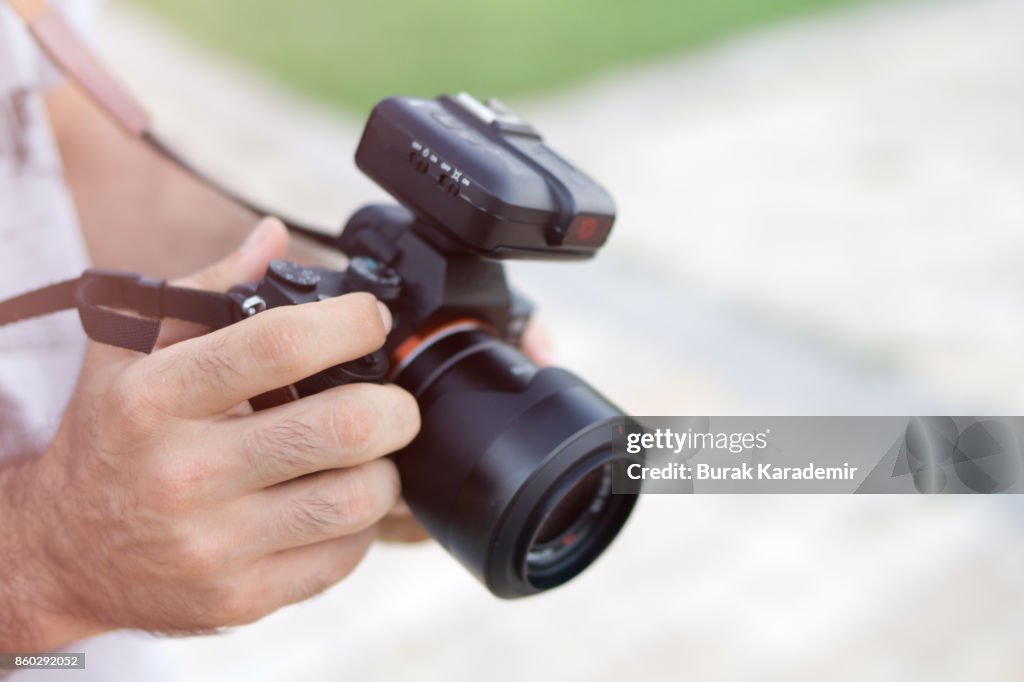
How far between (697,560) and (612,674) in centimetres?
39

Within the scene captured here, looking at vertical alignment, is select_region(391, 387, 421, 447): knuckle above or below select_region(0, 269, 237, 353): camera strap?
above

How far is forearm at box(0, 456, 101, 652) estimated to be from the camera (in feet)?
2.94

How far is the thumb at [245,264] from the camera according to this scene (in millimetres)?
972

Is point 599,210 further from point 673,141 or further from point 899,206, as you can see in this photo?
point 673,141

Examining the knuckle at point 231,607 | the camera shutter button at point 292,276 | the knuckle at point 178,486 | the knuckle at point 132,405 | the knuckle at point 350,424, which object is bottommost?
the knuckle at point 231,607

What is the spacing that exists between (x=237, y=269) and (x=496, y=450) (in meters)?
0.29

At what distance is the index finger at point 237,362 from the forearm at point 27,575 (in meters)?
0.18

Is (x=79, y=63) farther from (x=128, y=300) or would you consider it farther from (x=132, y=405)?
(x=132, y=405)

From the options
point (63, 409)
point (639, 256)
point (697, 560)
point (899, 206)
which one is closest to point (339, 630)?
point (697, 560)

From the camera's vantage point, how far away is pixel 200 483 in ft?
2.70

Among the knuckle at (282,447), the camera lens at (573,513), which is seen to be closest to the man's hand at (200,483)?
the knuckle at (282,447)

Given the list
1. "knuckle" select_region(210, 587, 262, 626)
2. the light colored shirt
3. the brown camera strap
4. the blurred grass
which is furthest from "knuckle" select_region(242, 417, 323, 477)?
the blurred grass

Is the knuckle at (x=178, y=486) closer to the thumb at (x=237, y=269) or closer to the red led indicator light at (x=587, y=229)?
the thumb at (x=237, y=269)

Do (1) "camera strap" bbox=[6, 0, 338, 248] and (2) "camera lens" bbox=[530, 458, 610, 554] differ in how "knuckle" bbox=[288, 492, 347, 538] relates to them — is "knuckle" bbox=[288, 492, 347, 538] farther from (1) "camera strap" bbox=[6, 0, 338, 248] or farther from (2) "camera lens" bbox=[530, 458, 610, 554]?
(1) "camera strap" bbox=[6, 0, 338, 248]
